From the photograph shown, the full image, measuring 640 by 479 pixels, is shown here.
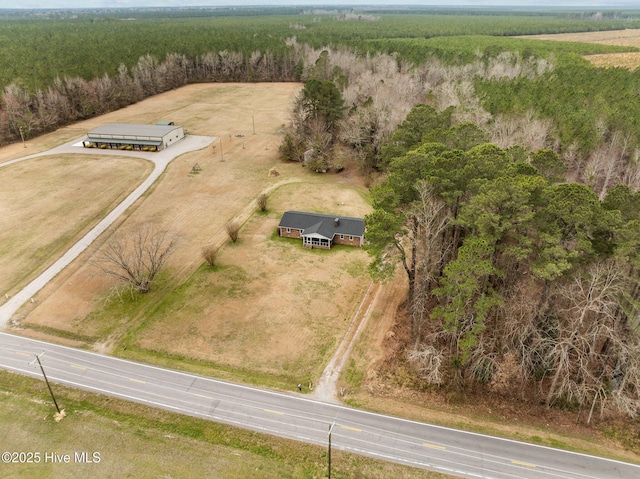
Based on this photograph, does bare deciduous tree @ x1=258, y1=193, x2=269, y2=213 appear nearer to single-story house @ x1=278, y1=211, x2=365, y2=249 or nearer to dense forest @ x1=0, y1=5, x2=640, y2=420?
single-story house @ x1=278, y1=211, x2=365, y2=249

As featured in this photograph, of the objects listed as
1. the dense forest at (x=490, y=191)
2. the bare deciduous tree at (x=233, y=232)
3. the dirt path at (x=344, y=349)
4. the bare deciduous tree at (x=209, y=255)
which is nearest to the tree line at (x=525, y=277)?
the dense forest at (x=490, y=191)

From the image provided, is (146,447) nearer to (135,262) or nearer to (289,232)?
(135,262)

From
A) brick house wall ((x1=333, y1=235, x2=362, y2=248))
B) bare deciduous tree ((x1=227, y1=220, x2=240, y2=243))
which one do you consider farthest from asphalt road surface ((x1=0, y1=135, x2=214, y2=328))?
brick house wall ((x1=333, y1=235, x2=362, y2=248))

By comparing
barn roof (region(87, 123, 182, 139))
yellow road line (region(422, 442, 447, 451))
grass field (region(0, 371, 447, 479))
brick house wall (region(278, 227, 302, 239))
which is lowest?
grass field (region(0, 371, 447, 479))

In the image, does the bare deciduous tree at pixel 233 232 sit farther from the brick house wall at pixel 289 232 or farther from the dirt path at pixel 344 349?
the dirt path at pixel 344 349

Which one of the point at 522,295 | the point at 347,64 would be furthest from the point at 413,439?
the point at 347,64

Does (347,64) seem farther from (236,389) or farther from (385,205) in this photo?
(236,389)

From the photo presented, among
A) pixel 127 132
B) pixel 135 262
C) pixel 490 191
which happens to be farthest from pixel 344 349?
pixel 127 132
